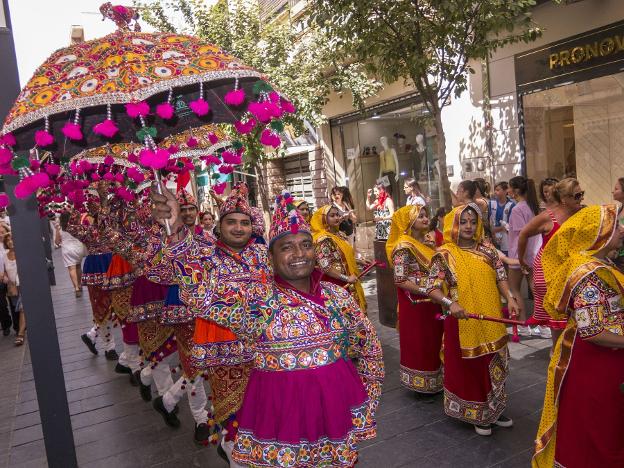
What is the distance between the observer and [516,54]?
8930mm

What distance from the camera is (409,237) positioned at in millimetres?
5129

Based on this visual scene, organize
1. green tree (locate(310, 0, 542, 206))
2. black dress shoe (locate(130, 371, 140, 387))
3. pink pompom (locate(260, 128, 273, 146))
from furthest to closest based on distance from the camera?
black dress shoe (locate(130, 371, 140, 387)) < green tree (locate(310, 0, 542, 206)) < pink pompom (locate(260, 128, 273, 146))

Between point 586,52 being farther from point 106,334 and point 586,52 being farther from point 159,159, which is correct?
point 106,334

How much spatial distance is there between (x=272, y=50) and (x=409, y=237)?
7.71m

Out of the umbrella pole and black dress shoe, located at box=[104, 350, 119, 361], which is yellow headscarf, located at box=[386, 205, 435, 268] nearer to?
the umbrella pole

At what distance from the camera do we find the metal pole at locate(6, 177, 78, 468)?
3699mm

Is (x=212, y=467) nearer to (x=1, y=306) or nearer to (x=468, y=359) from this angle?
(x=468, y=359)

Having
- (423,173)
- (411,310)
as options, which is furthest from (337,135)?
(411,310)

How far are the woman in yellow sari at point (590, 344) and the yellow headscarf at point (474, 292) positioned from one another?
43.0 inches

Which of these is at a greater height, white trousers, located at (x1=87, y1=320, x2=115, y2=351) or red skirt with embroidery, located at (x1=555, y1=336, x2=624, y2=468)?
red skirt with embroidery, located at (x1=555, y1=336, x2=624, y2=468)

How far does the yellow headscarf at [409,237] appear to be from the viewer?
5039mm

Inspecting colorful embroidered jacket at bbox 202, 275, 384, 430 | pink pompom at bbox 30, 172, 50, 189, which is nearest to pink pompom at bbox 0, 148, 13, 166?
pink pompom at bbox 30, 172, 50, 189

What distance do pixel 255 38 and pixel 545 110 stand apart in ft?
20.3

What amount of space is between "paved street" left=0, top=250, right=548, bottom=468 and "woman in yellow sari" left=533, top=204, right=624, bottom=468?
934 millimetres
